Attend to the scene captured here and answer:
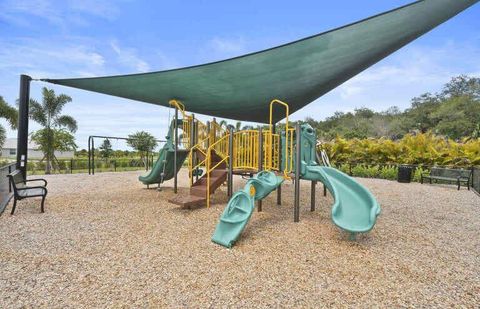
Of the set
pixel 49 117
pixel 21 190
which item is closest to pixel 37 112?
pixel 49 117

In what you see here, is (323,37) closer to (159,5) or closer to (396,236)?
(396,236)

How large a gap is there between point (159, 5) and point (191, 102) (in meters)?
2.19

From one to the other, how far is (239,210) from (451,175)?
30.3 feet

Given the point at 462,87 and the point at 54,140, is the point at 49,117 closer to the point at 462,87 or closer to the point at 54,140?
the point at 54,140

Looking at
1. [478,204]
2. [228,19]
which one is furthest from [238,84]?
[478,204]

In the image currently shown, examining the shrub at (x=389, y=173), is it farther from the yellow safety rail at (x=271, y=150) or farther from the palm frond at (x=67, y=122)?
the palm frond at (x=67, y=122)

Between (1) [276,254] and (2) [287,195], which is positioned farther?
(2) [287,195]

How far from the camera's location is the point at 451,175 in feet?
31.7

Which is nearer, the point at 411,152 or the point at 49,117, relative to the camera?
the point at 411,152

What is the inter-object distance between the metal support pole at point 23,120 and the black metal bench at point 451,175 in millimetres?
11989

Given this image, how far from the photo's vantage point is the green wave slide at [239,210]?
3.70 meters

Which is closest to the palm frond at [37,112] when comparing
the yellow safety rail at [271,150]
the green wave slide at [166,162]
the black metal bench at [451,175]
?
the green wave slide at [166,162]

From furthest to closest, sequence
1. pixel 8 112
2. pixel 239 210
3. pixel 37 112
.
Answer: pixel 37 112
pixel 8 112
pixel 239 210

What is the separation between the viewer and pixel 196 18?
Result: 257 inches
